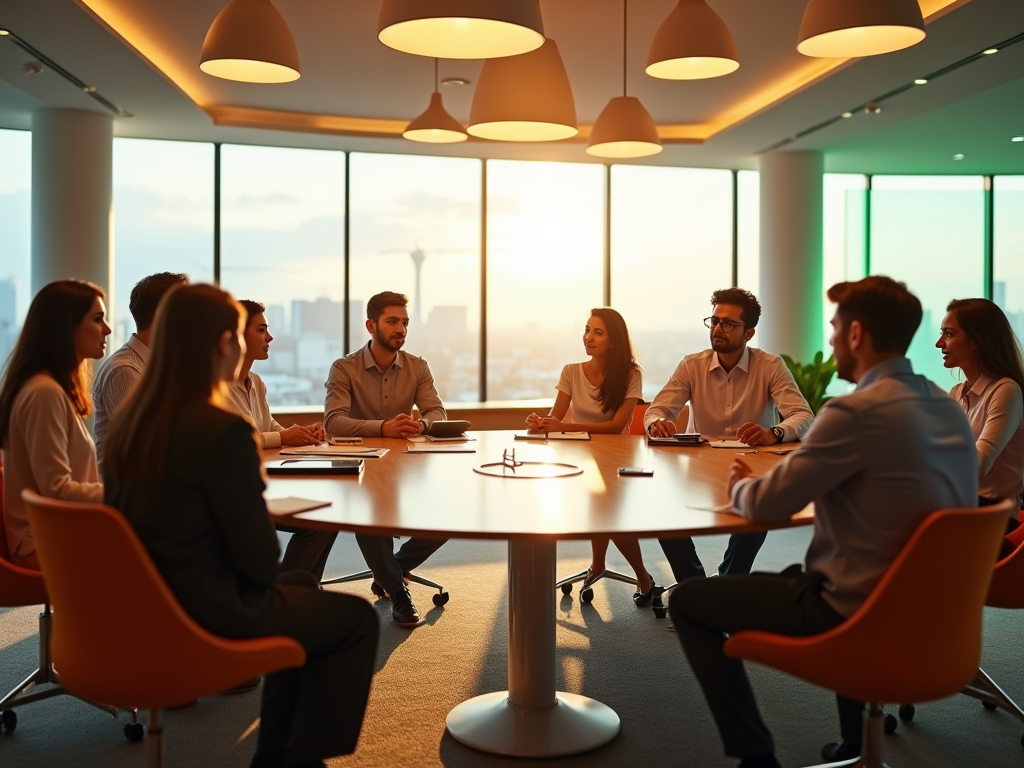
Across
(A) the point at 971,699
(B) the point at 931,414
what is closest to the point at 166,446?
(B) the point at 931,414

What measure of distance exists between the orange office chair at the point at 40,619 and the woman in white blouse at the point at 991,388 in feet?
10.2

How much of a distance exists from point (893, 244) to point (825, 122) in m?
3.39

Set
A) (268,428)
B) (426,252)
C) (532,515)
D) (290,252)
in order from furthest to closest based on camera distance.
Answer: (426,252) → (290,252) → (268,428) → (532,515)

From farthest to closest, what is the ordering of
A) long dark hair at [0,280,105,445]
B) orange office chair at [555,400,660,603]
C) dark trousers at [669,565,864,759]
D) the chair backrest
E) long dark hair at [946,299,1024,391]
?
orange office chair at [555,400,660,603], long dark hair at [946,299,1024,391], long dark hair at [0,280,105,445], dark trousers at [669,565,864,759], the chair backrest

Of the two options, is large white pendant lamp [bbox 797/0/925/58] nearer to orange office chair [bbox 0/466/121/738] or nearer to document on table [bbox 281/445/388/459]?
document on table [bbox 281/445/388/459]

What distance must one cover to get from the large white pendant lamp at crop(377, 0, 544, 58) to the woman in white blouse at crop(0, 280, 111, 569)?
4.24 ft

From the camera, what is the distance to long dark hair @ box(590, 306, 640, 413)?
16.3ft

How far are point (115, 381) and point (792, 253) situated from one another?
6616 mm

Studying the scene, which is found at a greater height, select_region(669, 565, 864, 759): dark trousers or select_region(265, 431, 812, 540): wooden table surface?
select_region(265, 431, 812, 540): wooden table surface

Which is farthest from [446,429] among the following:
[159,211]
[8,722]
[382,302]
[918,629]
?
[159,211]

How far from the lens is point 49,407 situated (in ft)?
9.05

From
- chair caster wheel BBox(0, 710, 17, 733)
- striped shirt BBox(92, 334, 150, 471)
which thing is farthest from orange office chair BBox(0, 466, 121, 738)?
striped shirt BBox(92, 334, 150, 471)

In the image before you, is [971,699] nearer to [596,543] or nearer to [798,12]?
[596,543]

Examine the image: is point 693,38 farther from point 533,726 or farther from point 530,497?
point 533,726
